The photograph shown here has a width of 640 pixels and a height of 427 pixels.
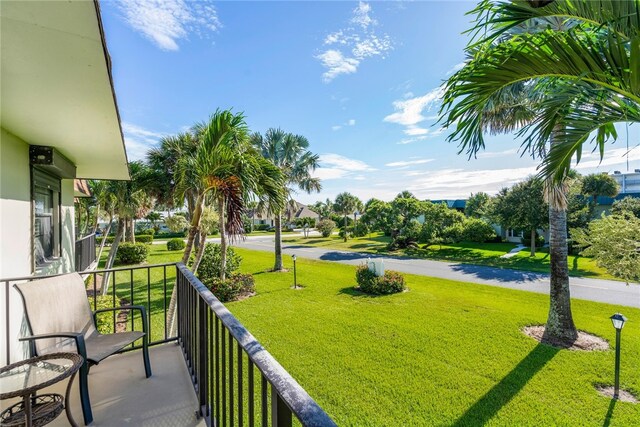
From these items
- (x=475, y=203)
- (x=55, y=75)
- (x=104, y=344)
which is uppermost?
(x=475, y=203)

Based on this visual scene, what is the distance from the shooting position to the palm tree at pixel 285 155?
1429cm

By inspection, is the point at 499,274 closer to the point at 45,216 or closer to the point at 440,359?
the point at 440,359

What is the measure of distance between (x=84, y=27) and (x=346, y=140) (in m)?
15.6

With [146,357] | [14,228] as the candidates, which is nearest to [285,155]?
[14,228]

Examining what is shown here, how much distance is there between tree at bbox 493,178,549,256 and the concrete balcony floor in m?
20.8

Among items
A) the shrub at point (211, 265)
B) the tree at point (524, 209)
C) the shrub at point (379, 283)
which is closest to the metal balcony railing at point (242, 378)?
the shrub at point (379, 283)

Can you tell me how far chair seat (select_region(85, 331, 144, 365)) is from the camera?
226 centimetres

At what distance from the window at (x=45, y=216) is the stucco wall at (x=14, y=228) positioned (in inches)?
11.9

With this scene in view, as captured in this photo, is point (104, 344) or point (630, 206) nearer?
point (104, 344)

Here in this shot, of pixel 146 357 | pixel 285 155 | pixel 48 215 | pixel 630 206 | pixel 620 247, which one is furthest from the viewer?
pixel 630 206

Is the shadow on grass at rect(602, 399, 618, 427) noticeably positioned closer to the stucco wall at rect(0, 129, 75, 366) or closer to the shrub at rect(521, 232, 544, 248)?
the stucco wall at rect(0, 129, 75, 366)

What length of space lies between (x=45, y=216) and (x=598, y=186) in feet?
95.9

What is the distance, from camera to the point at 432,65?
7316mm

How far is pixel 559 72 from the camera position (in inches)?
91.7
